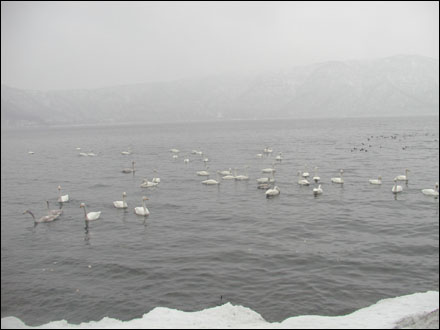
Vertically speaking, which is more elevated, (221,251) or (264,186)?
(264,186)

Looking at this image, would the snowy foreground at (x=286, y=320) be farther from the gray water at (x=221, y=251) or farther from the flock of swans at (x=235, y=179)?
the flock of swans at (x=235, y=179)

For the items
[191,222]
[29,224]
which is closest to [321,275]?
[191,222]

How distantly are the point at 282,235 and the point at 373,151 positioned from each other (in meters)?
44.7

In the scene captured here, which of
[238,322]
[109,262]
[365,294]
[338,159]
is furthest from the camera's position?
[338,159]

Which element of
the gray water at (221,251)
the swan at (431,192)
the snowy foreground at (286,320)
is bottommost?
the gray water at (221,251)

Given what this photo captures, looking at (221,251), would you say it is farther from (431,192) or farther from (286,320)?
(431,192)

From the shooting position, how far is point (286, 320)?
488 inches

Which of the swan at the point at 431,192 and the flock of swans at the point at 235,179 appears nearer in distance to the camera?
the flock of swans at the point at 235,179

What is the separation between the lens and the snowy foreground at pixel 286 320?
11227 millimetres

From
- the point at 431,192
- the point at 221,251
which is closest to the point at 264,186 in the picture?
the point at 431,192

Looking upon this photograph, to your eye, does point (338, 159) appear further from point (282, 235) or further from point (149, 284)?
point (149, 284)

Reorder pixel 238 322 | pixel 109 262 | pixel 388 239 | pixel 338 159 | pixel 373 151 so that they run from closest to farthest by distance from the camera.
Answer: pixel 238 322 → pixel 109 262 → pixel 388 239 → pixel 338 159 → pixel 373 151

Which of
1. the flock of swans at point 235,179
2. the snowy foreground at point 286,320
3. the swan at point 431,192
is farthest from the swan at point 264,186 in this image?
the snowy foreground at point 286,320

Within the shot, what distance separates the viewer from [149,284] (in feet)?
55.4
